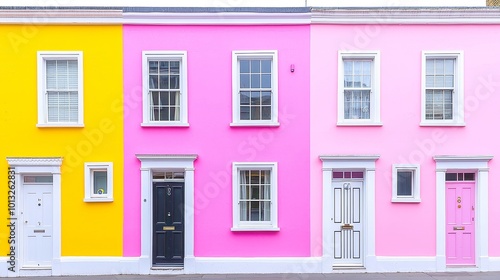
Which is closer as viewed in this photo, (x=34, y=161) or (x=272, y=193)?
(x=34, y=161)

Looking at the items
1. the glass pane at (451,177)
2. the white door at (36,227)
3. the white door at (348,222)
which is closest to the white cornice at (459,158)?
the glass pane at (451,177)

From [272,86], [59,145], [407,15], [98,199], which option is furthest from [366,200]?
[59,145]

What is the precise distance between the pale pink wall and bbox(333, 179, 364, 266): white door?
0.49 m

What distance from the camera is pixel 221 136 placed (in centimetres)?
1216

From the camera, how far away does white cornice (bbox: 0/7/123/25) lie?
12.0m

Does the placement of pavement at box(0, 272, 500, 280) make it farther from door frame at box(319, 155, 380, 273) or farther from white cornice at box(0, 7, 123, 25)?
white cornice at box(0, 7, 123, 25)

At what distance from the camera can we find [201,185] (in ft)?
39.6

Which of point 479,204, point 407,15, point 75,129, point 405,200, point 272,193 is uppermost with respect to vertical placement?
point 407,15

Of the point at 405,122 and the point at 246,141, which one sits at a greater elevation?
the point at 405,122

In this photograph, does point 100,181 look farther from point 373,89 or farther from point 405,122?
point 405,122

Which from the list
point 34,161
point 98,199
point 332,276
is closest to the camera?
point 332,276

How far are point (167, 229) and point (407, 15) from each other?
29.0 ft

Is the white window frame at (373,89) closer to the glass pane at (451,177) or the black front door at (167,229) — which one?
the glass pane at (451,177)

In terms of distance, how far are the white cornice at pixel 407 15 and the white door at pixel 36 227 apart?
8.95 m
